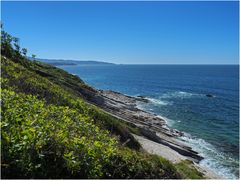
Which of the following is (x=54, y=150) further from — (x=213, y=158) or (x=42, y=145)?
(x=213, y=158)

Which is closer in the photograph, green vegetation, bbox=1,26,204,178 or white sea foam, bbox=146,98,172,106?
green vegetation, bbox=1,26,204,178

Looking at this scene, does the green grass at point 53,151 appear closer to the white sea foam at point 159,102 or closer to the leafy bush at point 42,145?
the leafy bush at point 42,145

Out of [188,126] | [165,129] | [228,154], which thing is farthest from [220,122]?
[228,154]

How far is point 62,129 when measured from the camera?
855 cm

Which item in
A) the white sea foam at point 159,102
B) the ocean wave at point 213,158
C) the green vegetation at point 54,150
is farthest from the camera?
the white sea foam at point 159,102

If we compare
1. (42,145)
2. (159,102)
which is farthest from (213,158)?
(159,102)

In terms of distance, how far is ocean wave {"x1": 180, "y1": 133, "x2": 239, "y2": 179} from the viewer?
2845 centimetres

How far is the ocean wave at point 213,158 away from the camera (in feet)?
93.4

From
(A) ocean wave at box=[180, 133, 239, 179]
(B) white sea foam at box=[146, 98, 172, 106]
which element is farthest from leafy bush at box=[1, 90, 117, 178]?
(B) white sea foam at box=[146, 98, 172, 106]

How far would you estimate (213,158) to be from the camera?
3256cm

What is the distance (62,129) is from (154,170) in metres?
4.68

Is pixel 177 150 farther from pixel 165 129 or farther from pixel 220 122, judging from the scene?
pixel 220 122

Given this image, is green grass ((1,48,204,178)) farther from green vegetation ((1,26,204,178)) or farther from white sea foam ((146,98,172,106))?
white sea foam ((146,98,172,106))

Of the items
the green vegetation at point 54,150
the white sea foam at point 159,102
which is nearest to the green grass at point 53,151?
the green vegetation at point 54,150
